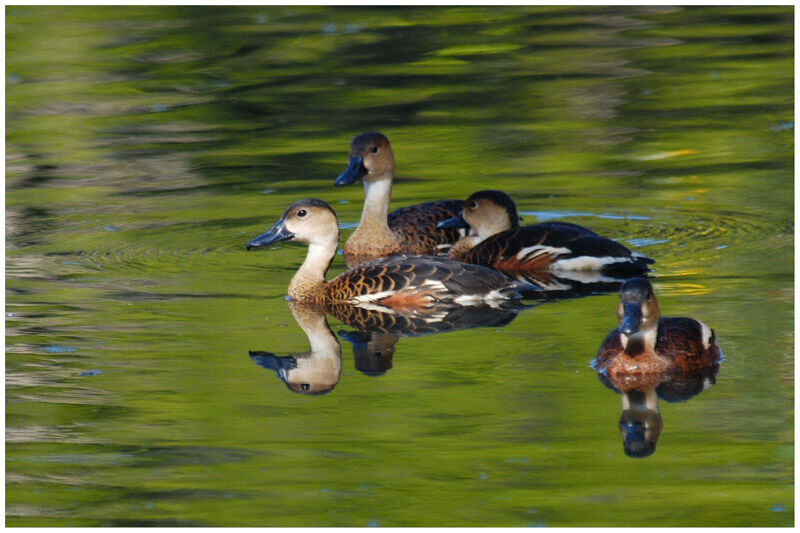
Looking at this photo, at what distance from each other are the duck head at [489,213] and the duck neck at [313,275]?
1.55m

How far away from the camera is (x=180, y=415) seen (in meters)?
8.31

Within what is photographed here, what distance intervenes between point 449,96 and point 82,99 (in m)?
4.30

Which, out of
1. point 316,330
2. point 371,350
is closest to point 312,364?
point 371,350

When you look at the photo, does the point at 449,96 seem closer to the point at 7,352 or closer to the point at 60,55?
the point at 60,55

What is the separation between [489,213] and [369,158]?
130 cm

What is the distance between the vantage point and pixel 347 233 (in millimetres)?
13195

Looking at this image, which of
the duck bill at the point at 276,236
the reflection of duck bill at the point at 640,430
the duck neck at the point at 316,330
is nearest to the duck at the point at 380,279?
the duck bill at the point at 276,236

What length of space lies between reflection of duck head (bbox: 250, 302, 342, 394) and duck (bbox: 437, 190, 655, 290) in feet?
6.46

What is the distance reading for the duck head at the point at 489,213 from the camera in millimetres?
12188

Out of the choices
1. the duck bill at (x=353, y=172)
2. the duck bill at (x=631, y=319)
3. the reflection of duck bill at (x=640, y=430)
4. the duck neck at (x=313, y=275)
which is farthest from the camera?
the duck bill at (x=353, y=172)

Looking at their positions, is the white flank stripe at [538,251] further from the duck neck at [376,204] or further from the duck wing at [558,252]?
the duck neck at [376,204]

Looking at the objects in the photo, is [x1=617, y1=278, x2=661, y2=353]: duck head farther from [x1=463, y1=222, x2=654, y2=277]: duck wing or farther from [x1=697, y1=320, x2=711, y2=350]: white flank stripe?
[x1=463, y1=222, x2=654, y2=277]: duck wing

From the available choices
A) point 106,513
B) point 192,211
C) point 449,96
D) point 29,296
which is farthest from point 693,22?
point 106,513

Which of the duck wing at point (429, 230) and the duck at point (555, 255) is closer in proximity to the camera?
the duck at point (555, 255)
